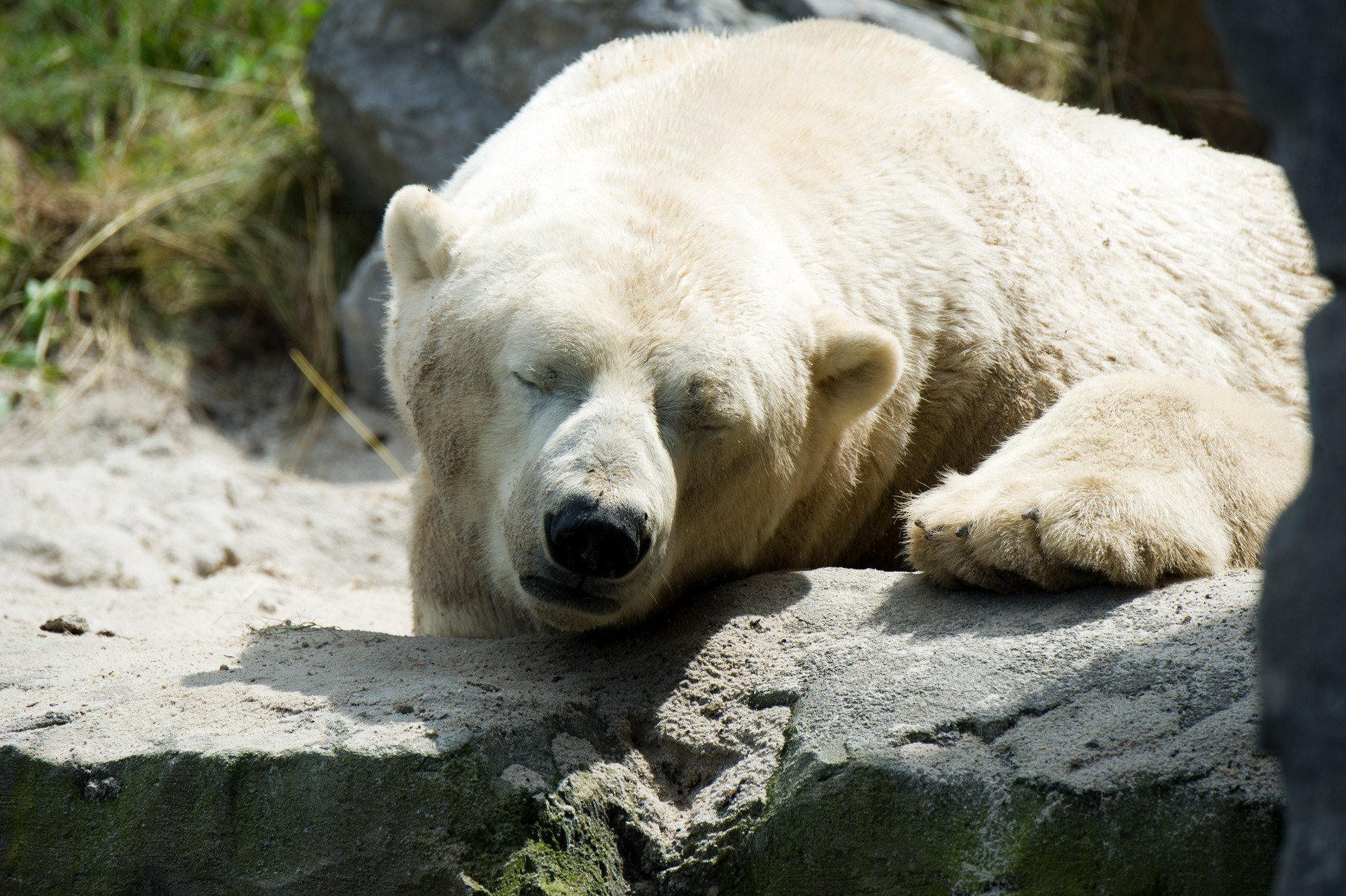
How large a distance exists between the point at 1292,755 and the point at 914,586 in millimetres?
1545

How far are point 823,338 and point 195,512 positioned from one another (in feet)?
10.8

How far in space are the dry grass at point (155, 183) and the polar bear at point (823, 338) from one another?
319 centimetres

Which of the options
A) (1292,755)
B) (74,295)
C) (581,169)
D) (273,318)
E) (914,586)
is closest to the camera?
(1292,755)

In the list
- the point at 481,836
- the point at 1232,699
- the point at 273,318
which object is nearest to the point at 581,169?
the point at 481,836

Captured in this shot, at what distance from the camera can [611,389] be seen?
94.3 inches

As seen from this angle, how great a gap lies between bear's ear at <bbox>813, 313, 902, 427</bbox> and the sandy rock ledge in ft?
1.96

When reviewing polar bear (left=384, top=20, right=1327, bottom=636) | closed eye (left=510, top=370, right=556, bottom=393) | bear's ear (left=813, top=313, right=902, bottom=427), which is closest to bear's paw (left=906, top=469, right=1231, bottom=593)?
polar bear (left=384, top=20, right=1327, bottom=636)

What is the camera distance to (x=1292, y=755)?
40.5 inches

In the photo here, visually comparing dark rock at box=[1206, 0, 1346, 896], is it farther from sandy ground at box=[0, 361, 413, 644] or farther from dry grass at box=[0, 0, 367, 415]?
dry grass at box=[0, 0, 367, 415]

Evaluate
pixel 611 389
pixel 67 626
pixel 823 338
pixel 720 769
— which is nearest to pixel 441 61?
pixel 67 626

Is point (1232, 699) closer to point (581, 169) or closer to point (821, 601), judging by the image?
point (821, 601)

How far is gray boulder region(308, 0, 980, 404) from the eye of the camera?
570 cm

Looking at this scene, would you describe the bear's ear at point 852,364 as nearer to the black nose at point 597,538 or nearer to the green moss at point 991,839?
the black nose at point 597,538

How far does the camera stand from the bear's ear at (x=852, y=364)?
8.97 ft
